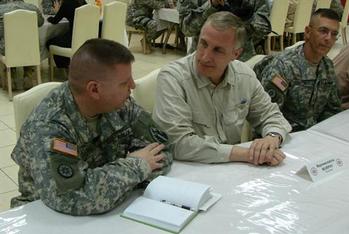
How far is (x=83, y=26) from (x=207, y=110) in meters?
3.22

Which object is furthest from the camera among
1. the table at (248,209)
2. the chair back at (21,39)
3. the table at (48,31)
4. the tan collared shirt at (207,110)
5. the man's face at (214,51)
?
the table at (48,31)

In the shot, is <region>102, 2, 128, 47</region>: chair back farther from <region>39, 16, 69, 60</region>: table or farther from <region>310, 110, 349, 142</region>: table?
<region>310, 110, 349, 142</region>: table

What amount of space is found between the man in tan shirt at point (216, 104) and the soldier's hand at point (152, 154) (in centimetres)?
17

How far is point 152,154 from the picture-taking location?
64.4 inches

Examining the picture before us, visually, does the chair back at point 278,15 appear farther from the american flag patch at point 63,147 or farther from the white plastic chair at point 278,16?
the american flag patch at point 63,147

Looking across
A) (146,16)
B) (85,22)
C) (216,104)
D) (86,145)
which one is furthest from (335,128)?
(146,16)

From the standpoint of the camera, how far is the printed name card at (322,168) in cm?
168

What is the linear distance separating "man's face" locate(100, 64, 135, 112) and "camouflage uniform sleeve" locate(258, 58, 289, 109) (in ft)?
3.72

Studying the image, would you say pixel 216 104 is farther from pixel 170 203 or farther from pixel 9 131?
pixel 9 131

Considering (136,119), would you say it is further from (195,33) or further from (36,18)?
(36,18)

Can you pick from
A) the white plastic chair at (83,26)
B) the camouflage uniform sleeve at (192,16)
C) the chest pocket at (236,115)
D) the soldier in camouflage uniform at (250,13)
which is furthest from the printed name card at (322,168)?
the white plastic chair at (83,26)

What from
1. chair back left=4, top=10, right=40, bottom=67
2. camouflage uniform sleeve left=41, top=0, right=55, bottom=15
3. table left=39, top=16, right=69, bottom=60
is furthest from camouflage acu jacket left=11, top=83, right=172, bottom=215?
camouflage uniform sleeve left=41, top=0, right=55, bottom=15

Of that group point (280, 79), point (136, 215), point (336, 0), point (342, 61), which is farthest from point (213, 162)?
point (336, 0)

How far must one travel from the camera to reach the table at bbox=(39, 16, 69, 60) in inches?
203
